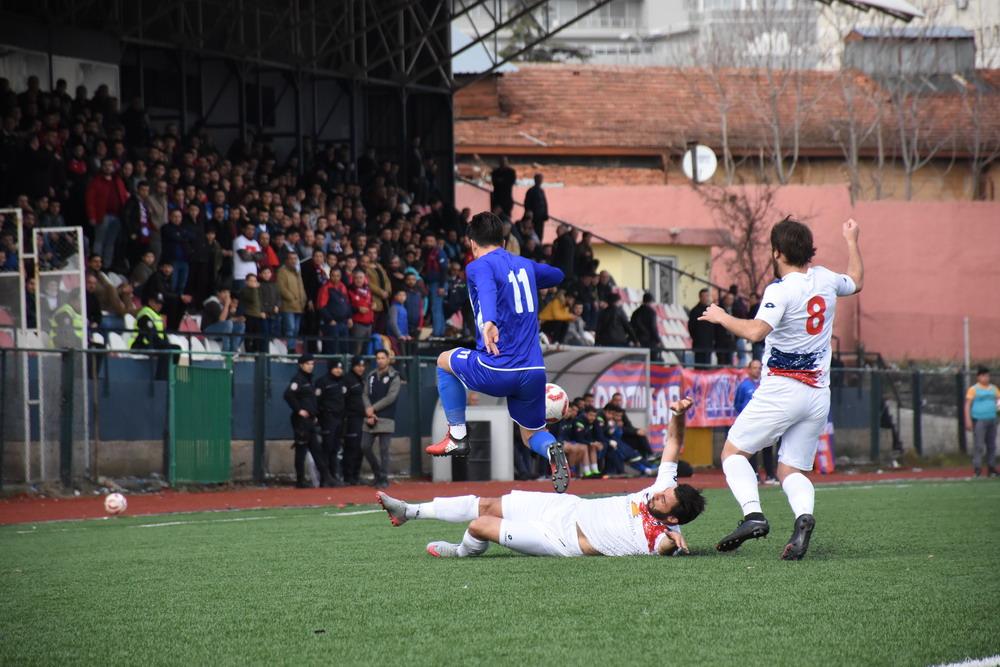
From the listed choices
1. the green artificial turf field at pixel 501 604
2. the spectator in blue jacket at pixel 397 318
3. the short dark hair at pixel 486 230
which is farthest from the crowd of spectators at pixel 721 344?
the short dark hair at pixel 486 230

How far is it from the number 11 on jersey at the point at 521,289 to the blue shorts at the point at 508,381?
408 mm

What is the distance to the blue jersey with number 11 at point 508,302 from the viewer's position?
9.44m

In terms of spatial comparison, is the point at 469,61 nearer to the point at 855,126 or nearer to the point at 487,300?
the point at 855,126

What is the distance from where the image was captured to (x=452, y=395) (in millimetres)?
10148

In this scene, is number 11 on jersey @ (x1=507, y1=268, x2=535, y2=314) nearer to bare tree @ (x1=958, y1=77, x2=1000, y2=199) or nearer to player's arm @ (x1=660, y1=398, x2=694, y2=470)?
player's arm @ (x1=660, y1=398, x2=694, y2=470)

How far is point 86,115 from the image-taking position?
2273 cm

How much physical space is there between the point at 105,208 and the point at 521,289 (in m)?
12.7

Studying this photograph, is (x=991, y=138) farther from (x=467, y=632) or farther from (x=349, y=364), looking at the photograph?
(x=467, y=632)

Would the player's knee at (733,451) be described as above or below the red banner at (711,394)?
above

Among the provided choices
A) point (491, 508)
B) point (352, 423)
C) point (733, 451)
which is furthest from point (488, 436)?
point (733, 451)

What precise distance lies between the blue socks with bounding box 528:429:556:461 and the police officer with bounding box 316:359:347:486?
1104 centimetres

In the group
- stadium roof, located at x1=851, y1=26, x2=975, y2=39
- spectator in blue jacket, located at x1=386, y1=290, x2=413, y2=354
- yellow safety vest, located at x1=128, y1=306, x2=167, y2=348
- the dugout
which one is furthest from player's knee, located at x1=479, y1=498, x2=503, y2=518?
stadium roof, located at x1=851, y1=26, x2=975, y2=39

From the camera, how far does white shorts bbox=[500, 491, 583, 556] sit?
354 inches

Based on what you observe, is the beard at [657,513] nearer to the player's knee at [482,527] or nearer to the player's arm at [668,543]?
the player's arm at [668,543]
